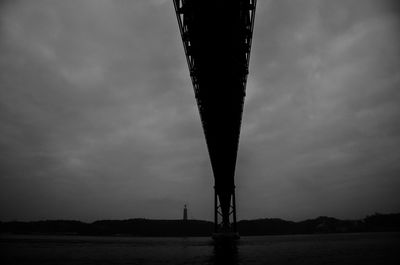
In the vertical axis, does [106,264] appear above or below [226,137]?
below

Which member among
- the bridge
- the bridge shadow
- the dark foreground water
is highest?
the bridge

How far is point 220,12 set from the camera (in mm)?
10281

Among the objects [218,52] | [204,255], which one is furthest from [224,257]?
[218,52]

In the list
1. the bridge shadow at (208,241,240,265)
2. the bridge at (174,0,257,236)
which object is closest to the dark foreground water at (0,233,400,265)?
the bridge shadow at (208,241,240,265)

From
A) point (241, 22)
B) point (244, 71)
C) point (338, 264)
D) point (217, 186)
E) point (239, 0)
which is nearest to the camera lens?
point (239, 0)

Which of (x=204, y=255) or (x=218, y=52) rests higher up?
(x=218, y=52)

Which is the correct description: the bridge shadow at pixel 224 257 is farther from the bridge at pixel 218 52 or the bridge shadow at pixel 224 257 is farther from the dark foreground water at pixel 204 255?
the bridge at pixel 218 52

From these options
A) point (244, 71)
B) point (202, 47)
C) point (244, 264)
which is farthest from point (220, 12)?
point (244, 264)

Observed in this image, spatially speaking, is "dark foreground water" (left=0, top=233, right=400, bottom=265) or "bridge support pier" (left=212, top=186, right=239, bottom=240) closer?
"dark foreground water" (left=0, top=233, right=400, bottom=265)

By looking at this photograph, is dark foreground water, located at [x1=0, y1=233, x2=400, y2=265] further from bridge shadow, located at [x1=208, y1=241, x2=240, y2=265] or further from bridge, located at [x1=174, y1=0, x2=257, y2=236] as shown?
bridge, located at [x1=174, y1=0, x2=257, y2=236]

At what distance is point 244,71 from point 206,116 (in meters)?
5.39

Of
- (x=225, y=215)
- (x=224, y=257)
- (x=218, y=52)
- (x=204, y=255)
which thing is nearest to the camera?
(x=218, y=52)

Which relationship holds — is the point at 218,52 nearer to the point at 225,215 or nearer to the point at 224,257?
the point at 224,257

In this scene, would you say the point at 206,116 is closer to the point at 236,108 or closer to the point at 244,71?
the point at 236,108
